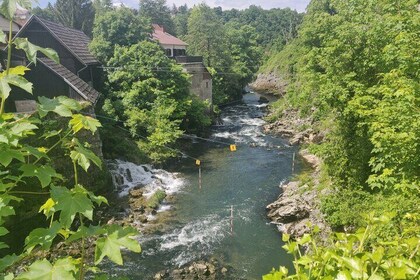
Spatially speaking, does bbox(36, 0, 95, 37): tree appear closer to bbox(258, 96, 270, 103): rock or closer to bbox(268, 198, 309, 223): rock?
bbox(258, 96, 270, 103): rock

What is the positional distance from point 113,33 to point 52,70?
10.2 meters

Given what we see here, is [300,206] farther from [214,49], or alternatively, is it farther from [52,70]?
[214,49]

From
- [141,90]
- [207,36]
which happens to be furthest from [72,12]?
[141,90]

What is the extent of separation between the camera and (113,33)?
2505 centimetres

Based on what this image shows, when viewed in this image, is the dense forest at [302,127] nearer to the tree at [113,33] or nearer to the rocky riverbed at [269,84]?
the tree at [113,33]

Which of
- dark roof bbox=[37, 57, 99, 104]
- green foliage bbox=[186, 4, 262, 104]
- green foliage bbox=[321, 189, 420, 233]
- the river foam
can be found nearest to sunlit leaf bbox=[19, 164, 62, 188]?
green foliage bbox=[321, 189, 420, 233]

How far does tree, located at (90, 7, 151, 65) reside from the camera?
24781mm

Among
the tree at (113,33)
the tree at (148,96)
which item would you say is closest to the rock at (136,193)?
the tree at (148,96)

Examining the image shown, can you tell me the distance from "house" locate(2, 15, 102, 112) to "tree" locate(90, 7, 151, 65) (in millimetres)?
1897

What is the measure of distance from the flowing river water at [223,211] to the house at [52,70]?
17.0 feet

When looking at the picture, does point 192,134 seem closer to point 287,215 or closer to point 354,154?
point 287,215

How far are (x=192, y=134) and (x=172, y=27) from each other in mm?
29703

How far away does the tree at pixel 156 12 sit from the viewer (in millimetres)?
44375

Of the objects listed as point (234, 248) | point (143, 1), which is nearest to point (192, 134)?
point (234, 248)
